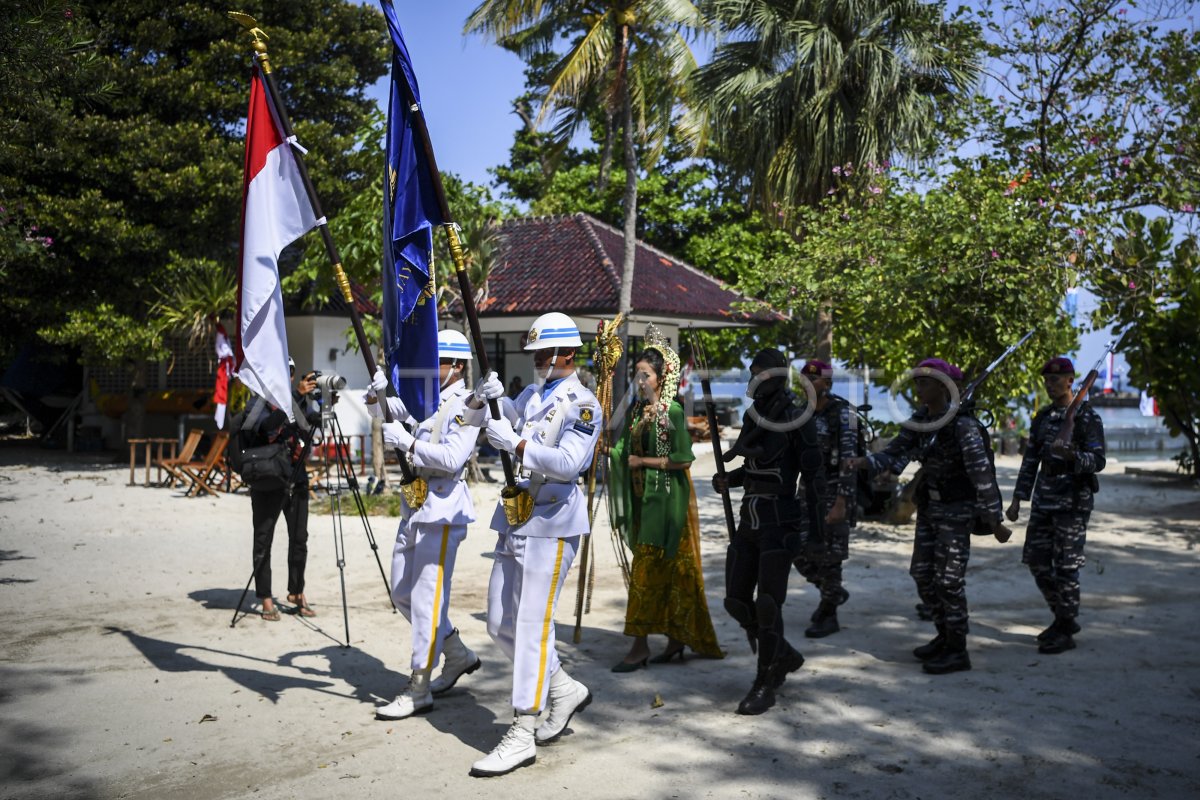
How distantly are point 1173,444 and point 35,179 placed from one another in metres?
31.8

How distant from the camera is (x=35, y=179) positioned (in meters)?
19.8

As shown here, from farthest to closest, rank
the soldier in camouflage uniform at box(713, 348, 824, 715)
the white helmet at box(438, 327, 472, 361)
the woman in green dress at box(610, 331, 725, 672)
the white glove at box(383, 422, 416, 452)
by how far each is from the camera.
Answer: the woman in green dress at box(610, 331, 725, 672), the white helmet at box(438, 327, 472, 361), the soldier in camouflage uniform at box(713, 348, 824, 715), the white glove at box(383, 422, 416, 452)

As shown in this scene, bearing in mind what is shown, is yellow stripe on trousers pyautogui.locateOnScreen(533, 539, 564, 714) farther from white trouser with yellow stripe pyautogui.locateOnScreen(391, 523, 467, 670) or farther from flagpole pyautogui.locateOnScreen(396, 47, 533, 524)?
white trouser with yellow stripe pyautogui.locateOnScreen(391, 523, 467, 670)

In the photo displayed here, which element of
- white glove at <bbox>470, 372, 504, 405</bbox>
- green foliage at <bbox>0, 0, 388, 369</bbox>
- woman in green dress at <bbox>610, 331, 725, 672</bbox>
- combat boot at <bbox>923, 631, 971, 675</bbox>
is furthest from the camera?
green foliage at <bbox>0, 0, 388, 369</bbox>

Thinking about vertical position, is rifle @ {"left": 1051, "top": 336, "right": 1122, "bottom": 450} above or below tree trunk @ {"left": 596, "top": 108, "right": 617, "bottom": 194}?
below

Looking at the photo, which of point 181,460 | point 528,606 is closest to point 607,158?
point 181,460

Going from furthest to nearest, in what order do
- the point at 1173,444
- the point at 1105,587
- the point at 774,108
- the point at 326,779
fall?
the point at 1173,444 < the point at 774,108 < the point at 1105,587 < the point at 326,779

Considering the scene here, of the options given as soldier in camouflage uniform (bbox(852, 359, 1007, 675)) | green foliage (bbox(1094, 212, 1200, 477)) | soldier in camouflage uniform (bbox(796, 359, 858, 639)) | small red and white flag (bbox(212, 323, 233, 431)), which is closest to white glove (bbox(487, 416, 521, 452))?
soldier in camouflage uniform (bbox(852, 359, 1007, 675))

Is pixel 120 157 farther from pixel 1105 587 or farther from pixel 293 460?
pixel 1105 587

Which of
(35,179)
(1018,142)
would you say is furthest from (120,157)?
(1018,142)

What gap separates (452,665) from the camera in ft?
20.2

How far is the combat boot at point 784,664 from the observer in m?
5.89

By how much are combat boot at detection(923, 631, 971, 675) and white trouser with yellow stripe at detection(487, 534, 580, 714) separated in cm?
258

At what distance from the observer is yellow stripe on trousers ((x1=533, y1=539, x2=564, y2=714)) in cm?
507
